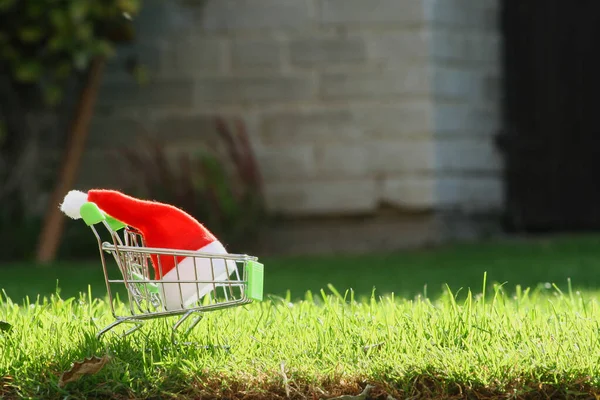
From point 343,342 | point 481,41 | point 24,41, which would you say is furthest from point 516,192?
point 343,342

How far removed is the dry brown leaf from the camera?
2609 millimetres

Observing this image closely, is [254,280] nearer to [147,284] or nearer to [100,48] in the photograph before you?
[147,284]

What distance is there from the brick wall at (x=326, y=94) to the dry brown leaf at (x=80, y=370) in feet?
16.0

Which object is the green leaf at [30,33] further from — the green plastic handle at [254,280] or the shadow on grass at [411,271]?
the green plastic handle at [254,280]

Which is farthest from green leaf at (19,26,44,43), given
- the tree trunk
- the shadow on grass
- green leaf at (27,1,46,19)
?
the shadow on grass

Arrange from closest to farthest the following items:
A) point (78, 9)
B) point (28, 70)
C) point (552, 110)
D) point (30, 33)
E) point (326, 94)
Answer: point (78, 9)
point (30, 33)
point (28, 70)
point (326, 94)
point (552, 110)

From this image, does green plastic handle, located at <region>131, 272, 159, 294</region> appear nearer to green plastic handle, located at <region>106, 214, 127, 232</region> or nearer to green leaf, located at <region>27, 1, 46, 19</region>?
green plastic handle, located at <region>106, 214, 127, 232</region>

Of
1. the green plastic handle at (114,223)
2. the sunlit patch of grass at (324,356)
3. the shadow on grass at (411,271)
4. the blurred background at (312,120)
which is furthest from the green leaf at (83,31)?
the green plastic handle at (114,223)

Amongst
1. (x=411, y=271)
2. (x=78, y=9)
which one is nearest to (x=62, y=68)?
(x=78, y=9)

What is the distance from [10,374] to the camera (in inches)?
106

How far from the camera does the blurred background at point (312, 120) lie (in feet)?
24.0

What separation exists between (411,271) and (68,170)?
2.36 meters

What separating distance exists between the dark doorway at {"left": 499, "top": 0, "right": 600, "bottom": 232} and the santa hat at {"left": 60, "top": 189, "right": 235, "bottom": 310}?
5.48 meters

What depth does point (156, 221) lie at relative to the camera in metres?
2.72
